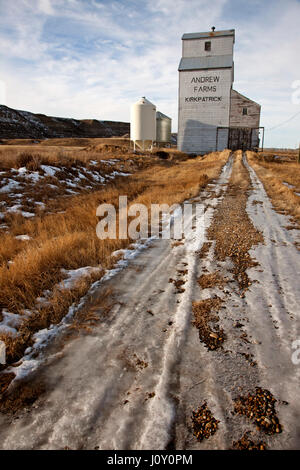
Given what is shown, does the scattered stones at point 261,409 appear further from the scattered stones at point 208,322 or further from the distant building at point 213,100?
the distant building at point 213,100

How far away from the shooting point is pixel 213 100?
30.9 m

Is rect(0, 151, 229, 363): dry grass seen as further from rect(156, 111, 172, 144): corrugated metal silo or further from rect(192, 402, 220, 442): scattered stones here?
rect(156, 111, 172, 144): corrugated metal silo

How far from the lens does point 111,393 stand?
220cm

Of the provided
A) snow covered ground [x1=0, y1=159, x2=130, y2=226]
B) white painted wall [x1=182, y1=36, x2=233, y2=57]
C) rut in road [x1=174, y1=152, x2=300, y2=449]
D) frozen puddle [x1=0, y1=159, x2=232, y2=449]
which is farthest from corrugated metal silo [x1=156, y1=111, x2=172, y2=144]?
frozen puddle [x1=0, y1=159, x2=232, y2=449]

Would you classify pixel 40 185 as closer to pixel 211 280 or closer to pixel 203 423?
pixel 211 280

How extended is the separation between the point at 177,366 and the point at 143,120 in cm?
3451

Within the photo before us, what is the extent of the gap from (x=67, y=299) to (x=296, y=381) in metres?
2.78

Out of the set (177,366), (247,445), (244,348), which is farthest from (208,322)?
(247,445)
